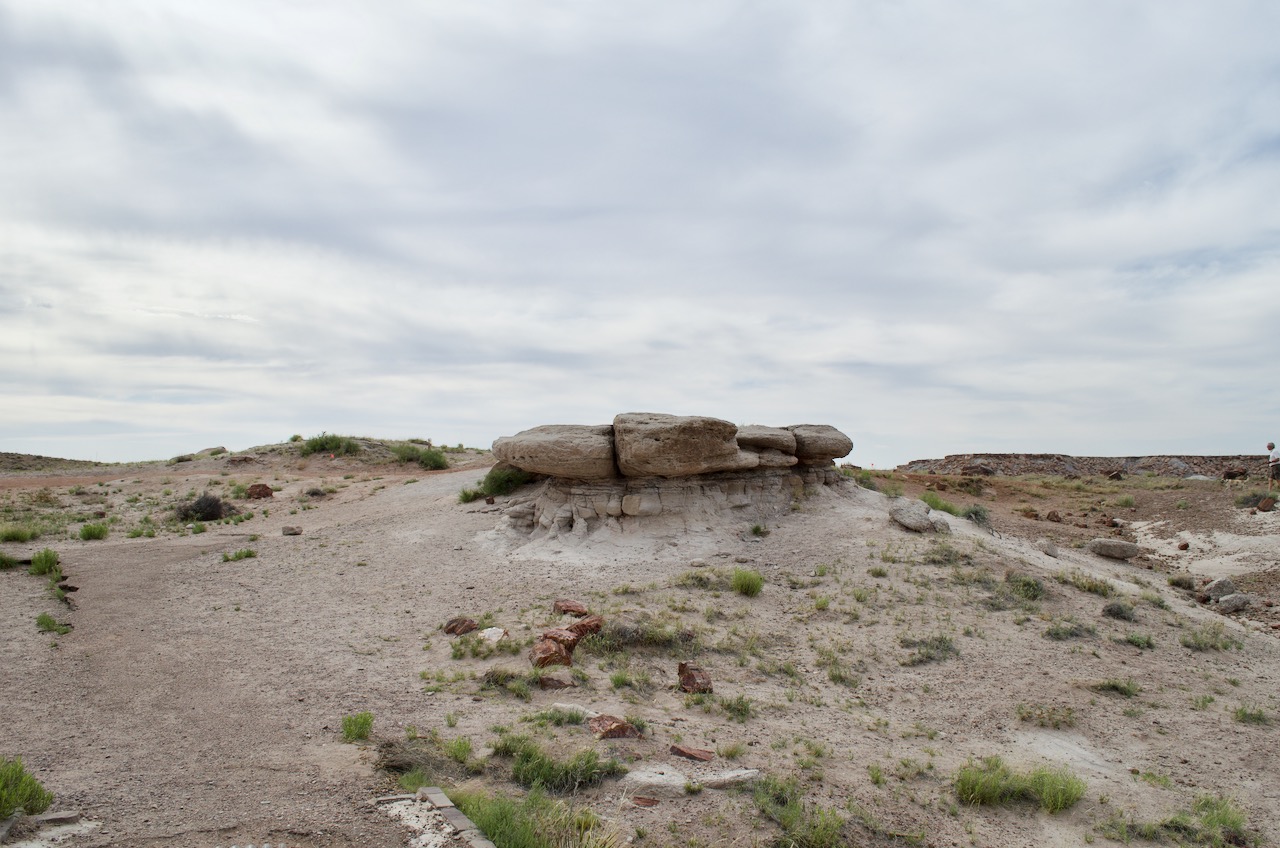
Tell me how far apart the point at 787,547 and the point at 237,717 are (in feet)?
28.8

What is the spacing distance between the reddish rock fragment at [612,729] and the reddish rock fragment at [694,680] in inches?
51.0

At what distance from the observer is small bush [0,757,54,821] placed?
425 cm

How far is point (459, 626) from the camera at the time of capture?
30.7 ft

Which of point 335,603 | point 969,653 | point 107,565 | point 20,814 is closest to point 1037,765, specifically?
point 969,653

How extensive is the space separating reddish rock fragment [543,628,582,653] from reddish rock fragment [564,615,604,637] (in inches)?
3.5

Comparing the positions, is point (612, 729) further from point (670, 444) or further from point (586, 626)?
point (670, 444)

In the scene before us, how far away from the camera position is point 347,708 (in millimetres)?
6820

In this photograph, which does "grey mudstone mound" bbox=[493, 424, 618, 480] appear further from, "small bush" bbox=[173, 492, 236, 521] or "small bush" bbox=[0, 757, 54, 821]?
"small bush" bbox=[0, 757, 54, 821]

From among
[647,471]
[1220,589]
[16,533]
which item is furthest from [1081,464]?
[16,533]

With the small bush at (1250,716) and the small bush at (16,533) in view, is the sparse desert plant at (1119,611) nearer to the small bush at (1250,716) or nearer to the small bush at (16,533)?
the small bush at (1250,716)

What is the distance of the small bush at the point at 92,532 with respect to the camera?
14125 mm

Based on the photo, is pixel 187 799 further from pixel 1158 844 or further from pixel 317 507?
pixel 317 507

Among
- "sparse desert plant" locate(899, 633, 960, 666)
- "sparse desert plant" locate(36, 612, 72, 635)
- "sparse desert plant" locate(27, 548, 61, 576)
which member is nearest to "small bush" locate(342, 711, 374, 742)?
"sparse desert plant" locate(36, 612, 72, 635)

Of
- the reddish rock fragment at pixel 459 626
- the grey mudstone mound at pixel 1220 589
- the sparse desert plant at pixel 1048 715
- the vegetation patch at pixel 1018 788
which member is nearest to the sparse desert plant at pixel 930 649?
the sparse desert plant at pixel 1048 715
